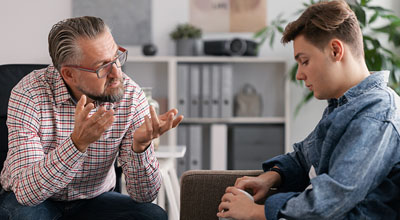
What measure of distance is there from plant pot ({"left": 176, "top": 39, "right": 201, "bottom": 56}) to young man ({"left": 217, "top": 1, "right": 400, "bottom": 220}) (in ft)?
6.64

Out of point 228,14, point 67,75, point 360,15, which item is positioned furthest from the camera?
point 228,14

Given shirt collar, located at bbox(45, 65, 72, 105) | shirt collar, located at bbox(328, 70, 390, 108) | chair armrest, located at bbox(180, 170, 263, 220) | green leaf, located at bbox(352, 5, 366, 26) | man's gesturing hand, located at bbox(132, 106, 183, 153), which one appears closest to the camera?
shirt collar, located at bbox(328, 70, 390, 108)

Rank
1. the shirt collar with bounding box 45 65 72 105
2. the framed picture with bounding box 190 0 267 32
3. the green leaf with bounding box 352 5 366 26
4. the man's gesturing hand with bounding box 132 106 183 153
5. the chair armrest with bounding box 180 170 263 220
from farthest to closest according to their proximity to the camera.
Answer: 1. the framed picture with bounding box 190 0 267 32
2. the green leaf with bounding box 352 5 366 26
3. the shirt collar with bounding box 45 65 72 105
4. the chair armrest with bounding box 180 170 263 220
5. the man's gesturing hand with bounding box 132 106 183 153

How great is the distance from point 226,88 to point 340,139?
2118 mm

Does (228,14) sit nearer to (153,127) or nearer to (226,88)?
(226,88)

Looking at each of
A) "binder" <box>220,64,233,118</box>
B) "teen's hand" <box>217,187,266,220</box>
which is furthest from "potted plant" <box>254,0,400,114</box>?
"teen's hand" <box>217,187,266,220</box>

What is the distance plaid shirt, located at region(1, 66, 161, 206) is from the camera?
149 centimetres

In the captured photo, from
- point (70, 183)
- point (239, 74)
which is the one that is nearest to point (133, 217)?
point (70, 183)

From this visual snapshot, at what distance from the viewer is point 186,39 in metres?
3.32

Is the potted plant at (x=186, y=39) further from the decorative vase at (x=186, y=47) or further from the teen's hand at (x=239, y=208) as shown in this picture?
the teen's hand at (x=239, y=208)

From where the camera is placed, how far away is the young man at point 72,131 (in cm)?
148

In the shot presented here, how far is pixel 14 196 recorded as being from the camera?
152cm

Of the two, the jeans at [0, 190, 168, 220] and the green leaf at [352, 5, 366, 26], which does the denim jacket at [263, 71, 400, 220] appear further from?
the green leaf at [352, 5, 366, 26]

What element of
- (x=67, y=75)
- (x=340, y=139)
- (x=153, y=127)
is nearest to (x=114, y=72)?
(x=67, y=75)
